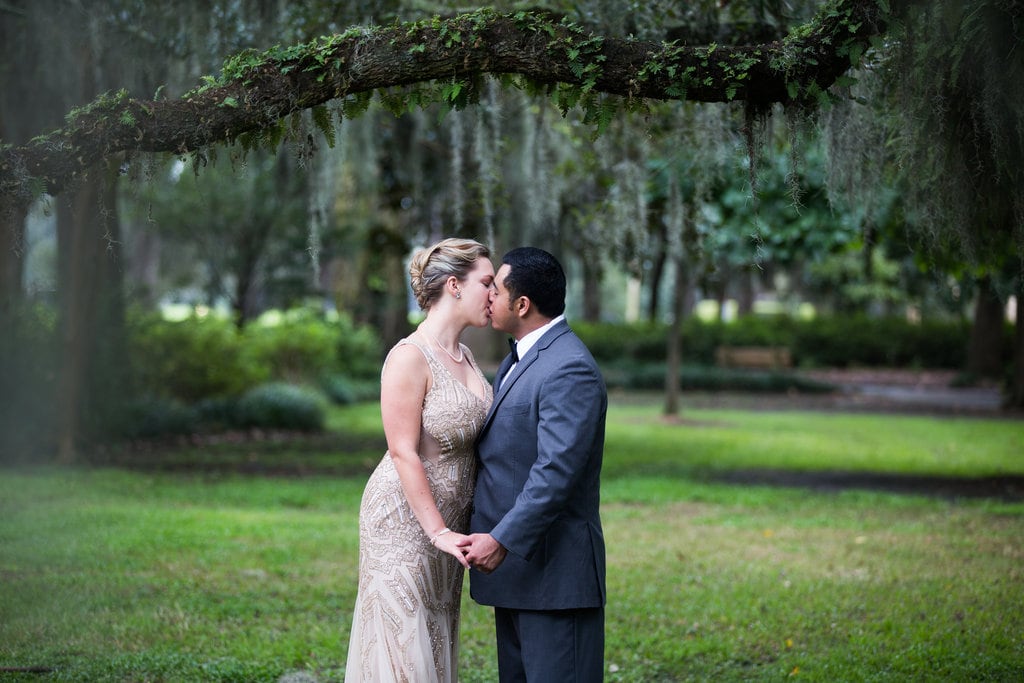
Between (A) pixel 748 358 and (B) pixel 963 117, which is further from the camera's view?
(A) pixel 748 358

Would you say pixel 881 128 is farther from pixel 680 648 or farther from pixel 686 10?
pixel 680 648

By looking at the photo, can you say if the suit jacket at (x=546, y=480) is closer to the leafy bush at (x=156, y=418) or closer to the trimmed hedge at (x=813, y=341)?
the leafy bush at (x=156, y=418)

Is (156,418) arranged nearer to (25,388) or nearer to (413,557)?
(25,388)

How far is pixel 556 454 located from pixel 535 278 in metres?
0.59

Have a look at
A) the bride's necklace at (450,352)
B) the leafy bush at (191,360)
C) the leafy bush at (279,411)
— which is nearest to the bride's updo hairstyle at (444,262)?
the bride's necklace at (450,352)

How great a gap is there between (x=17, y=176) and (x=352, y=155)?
28.2 feet

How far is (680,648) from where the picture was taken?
5195 millimetres

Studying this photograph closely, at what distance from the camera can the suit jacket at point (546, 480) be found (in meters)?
3.15

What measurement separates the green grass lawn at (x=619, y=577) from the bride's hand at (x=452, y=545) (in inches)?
69.2

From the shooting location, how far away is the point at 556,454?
313 centimetres

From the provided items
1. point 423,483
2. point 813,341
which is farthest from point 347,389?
point 423,483

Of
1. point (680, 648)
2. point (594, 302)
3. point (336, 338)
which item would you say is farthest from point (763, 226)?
point (594, 302)

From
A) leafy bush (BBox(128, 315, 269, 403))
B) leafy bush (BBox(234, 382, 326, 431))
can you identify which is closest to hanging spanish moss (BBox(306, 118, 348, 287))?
leafy bush (BBox(128, 315, 269, 403))

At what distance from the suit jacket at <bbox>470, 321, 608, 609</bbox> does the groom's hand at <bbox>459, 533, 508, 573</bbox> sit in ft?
0.14
